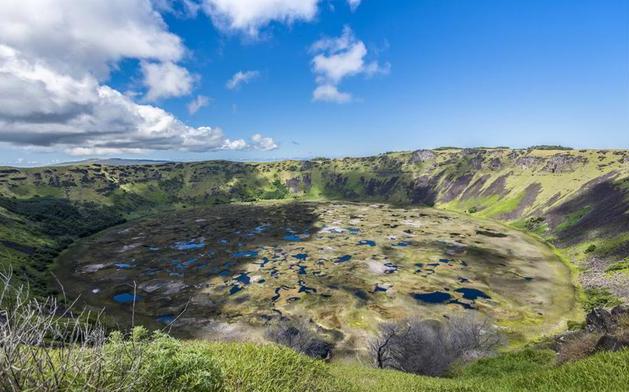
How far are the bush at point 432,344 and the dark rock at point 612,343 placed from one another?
32248mm

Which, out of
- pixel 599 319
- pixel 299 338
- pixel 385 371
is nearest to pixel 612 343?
pixel 385 371

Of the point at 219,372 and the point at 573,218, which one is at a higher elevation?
the point at 219,372

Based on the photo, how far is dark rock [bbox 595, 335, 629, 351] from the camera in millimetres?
20719

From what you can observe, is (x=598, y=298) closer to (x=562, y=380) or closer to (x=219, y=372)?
(x=562, y=380)

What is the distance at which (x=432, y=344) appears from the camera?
63.8 metres

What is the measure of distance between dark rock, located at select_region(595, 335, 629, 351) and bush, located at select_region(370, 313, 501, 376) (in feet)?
106

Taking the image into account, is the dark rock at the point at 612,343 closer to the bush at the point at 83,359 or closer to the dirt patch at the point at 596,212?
the bush at the point at 83,359

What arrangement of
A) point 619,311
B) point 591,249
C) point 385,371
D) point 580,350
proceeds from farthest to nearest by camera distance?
point 591,249, point 619,311, point 385,371, point 580,350

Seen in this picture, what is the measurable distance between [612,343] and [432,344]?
45.7 meters

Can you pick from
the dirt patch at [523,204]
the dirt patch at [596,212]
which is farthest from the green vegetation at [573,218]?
the dirt patch at [523,204]

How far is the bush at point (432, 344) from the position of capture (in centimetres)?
5766

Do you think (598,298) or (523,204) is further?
(523,204)

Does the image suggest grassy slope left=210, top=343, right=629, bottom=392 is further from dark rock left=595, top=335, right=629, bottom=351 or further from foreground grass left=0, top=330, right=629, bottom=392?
dark rock left=595, top=335, right=629, bottom=351

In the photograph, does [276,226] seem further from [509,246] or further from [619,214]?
[619,214]
